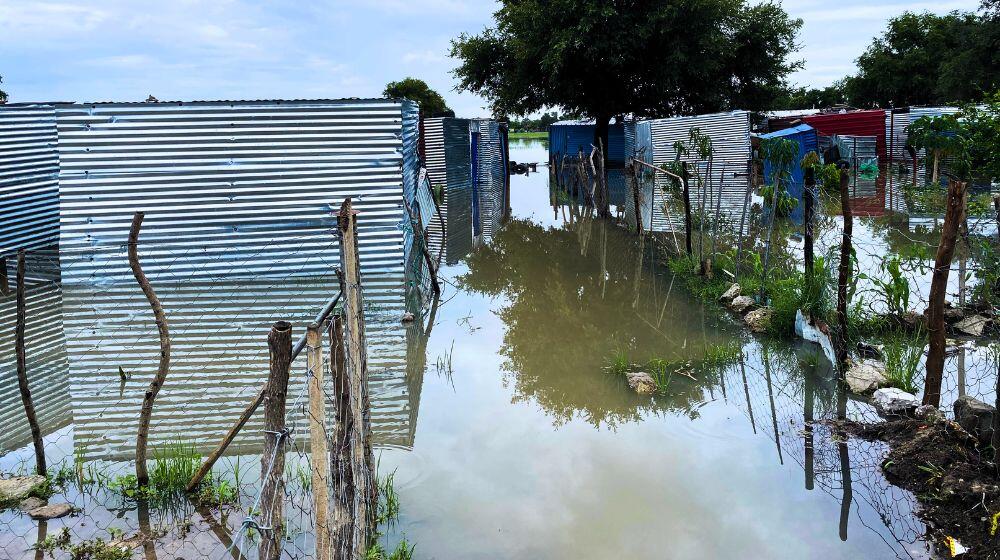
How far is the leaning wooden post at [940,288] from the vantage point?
5.53 metres

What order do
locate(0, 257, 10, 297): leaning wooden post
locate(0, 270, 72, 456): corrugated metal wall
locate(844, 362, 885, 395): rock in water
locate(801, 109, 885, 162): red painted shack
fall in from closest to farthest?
1. locate(0, 270, 72, 456): corrugated metal wall
2. locate(844, 362, 885, 395): rock in water
3. locate(0, 257, 10, 297): leaning wooden post
4. locate(801, 109, 885, 162): red painted shack

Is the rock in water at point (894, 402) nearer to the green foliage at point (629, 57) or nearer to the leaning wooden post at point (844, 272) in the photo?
the leaning wooden post at point (844, 272)

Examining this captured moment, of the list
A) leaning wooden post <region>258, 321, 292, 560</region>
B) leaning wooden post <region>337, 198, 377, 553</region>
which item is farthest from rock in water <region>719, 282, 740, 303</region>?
leaning wooden post <region>258, 321, 292, 560</region>

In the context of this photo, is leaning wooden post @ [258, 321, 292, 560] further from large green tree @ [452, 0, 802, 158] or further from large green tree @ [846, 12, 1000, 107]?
large green tree @ [846, 12, 1000, 107]

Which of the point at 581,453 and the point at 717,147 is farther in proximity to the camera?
the point at 717,147

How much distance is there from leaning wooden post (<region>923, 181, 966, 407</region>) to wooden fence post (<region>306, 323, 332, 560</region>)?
4.30 m

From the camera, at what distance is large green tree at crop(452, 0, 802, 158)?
1160 inches

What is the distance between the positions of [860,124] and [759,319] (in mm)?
23440

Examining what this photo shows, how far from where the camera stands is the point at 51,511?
16.2 feet

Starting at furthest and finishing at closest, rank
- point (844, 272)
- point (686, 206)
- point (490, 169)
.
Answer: point (490, 169) → point (686, 206) → point (844, 272)

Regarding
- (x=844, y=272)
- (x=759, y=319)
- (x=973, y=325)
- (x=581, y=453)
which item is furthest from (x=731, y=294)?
(x=581, y=453)

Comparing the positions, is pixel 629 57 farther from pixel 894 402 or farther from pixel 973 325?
pixel 894 402

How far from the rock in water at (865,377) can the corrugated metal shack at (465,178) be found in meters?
8.72

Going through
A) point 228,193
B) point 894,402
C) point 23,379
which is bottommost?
point 894,402
